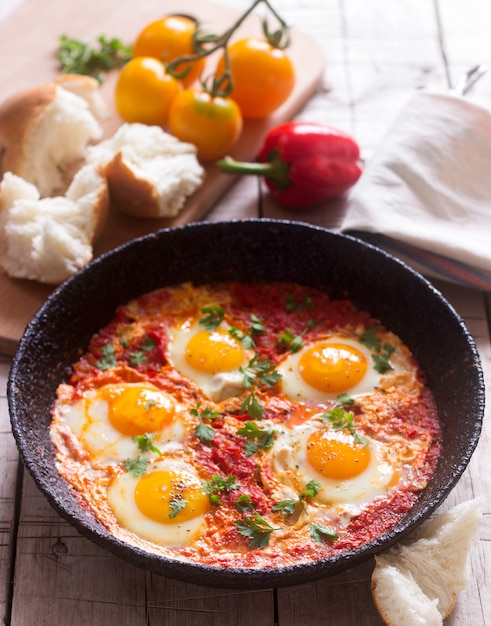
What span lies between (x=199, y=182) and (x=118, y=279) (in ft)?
2.81

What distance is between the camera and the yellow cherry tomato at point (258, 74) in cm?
438

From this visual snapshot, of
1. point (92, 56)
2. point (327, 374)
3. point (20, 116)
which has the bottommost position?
point (327, 374)

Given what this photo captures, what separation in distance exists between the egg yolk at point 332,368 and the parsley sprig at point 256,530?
0.66 meters

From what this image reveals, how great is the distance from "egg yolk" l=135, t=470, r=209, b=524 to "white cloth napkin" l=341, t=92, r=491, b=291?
1.59 metres

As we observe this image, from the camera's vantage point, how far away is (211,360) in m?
3.42

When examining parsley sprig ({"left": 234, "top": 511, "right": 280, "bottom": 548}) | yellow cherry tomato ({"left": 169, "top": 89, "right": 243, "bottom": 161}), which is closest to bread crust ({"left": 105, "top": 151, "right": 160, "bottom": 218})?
yellow cherry tomato ({"left": 169, "top": 89, "right": 243, "bottom": 161})

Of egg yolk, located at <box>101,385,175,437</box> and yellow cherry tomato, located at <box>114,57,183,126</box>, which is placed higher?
yellow cherry tomato, located at <box>114,57,183,126</box>

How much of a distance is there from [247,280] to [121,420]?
0.96m

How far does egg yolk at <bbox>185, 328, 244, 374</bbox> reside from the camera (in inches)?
135

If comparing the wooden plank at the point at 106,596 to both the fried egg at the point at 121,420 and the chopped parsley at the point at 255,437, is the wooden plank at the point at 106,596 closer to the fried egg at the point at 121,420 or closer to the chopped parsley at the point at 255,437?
the fried egg at the point at 121,420

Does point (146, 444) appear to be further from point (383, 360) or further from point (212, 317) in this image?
point (383, 360)

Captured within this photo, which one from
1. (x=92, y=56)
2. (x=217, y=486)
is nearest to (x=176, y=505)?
(x=217, y=486)

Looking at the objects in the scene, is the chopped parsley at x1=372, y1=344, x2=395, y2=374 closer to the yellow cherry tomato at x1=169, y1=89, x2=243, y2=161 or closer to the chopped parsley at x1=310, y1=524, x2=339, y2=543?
the chopped parsley at x1=310, y1=524, x2=339, y2=543

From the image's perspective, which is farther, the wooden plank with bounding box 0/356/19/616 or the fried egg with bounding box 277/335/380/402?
the fried egg with bounding box 277/335/380/402
